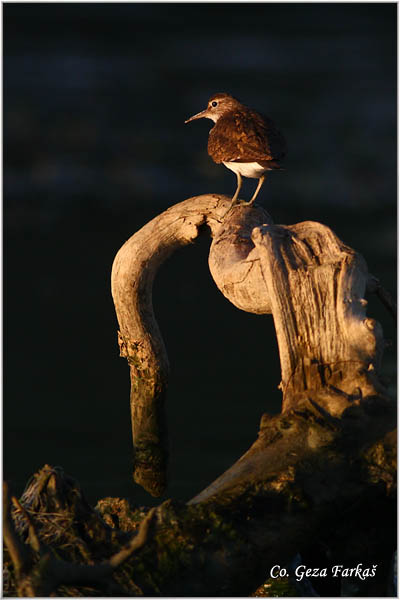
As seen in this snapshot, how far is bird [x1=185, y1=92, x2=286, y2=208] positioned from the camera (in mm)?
7945

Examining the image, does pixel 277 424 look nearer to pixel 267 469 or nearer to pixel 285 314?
pixel 267 469

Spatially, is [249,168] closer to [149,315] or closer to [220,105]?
[220,105]

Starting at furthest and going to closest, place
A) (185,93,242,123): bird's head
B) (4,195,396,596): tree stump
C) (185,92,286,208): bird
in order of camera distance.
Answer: (185,93,242,123): bird's head → (185,92,286,208): bird → (4,195,396,596): tree stump

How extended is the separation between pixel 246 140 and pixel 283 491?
351cm

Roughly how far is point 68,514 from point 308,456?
5.44ft

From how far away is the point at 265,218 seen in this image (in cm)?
778

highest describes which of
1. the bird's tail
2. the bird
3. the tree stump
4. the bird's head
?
the bird's head

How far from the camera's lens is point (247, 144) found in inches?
316

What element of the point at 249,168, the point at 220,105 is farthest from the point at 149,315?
the point at 220,105

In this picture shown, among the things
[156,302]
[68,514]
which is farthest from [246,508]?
[156,302]

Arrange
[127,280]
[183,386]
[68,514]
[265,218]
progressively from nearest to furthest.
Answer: [68,514] < [265,218] < [127,280] < [183,386]

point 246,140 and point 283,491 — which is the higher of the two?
point 246,140

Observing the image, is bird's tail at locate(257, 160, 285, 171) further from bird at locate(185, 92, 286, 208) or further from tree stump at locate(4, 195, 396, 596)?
tree stump at locate(4, 195, 396, 596)

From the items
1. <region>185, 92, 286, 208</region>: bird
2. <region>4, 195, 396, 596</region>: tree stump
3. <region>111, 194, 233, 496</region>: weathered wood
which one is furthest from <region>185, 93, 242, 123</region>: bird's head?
<region>4, 195, 396, 596</region>: tree stump
